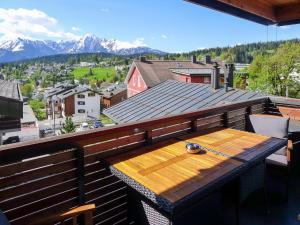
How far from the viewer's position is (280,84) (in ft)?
81.6

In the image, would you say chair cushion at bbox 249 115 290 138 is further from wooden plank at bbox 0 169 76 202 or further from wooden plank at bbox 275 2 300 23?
wooden plank at bbox 0 169 76 202

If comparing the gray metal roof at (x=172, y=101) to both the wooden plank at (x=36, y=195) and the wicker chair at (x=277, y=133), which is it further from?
the wooden plank at (x=36, y=195)

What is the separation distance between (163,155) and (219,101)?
20.9 ft

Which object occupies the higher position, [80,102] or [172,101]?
[172,101]

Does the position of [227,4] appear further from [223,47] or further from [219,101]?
[223,47]

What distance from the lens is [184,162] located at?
2.25 metres

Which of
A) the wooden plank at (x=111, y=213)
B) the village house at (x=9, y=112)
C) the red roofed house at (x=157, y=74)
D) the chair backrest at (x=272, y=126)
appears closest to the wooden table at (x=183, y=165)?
the wooden plank at (x=111, y=213)

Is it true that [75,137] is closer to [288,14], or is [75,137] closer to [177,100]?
[288,14]

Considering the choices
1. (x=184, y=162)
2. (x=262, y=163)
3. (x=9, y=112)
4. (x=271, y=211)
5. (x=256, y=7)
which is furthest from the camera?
(x=9, y=112)

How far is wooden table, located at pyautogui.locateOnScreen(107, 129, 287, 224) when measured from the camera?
1.78 metres

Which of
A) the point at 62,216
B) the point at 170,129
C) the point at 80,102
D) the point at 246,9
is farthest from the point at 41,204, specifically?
the point at 80,102

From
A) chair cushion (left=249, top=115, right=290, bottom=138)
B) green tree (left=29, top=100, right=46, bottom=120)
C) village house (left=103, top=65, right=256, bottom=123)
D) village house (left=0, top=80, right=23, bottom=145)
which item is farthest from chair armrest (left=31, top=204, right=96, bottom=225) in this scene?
green tree (left=29, top=100, right=46, bottom=120)

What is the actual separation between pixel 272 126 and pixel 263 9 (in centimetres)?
154

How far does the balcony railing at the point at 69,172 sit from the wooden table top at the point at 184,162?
0.15m
